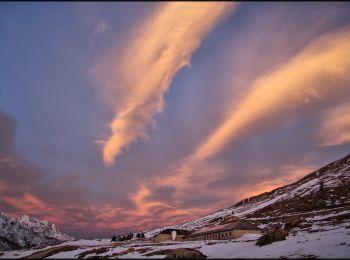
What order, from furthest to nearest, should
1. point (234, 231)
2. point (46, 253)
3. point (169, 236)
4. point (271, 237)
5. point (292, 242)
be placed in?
point (169, 236)
point (234, 231)
point (271, 237)
point (292, 242)
point (46, 253)

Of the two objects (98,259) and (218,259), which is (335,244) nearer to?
(218,259)

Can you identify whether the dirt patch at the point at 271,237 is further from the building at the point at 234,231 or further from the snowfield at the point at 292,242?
the building at the point at 234,231

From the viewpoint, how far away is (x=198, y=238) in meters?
103

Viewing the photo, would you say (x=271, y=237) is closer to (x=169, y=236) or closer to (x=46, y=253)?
(x=46, y=253)

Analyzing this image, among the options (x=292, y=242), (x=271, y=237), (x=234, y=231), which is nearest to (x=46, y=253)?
(x=271, y=237)

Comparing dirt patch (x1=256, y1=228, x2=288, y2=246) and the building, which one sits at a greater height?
the building

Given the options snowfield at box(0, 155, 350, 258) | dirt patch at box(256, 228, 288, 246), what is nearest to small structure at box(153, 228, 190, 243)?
snowfield at box(0, 155, 350, 258)

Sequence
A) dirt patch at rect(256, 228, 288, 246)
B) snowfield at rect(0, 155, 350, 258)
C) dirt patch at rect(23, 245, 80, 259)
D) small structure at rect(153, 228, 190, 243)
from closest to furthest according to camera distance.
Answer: snowfield at rect(0, 155, 350, 258) < dirt patch at rect(23, 245, 80, 259) < dirt patch at rect(256, 228, 288, 246) < small structure at rect(153, 228, 190, 243)

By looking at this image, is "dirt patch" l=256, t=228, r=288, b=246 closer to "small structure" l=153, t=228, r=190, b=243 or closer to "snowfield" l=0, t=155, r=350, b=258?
"snowfield" l=0, t=155, r=350, b=258

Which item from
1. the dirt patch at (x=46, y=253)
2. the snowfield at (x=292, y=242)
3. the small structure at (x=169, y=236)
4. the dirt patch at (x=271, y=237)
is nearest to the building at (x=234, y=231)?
the snowfield at (x=292, y=242)

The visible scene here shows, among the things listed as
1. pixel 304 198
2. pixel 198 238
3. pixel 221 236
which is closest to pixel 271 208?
pixel 304 198

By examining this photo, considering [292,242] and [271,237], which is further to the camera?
[271,237]

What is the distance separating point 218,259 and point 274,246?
40.0ft

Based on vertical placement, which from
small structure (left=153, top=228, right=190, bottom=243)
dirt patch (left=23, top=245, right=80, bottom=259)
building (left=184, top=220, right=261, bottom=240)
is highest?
small structure (left=153, top=228, right=190, bottom=243)
